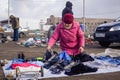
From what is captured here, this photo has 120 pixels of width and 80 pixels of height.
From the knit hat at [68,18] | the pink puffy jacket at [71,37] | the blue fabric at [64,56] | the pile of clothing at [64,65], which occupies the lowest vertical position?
the pile of clothing at [64,65]

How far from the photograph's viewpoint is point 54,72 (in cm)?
725

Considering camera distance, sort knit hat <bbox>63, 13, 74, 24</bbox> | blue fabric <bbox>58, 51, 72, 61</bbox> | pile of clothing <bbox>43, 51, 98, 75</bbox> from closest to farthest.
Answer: pile of clothing <bbox>43, 51, 98, 75</bbox>, blue fabric <bbox>58, 51, 72, 61</bbox>, knit hat <bbox>63, 13, 74, 24</bbox>

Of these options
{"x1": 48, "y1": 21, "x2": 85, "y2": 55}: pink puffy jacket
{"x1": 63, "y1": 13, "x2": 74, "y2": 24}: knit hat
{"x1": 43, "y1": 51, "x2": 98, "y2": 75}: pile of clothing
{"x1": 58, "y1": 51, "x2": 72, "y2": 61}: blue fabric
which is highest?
{"x1": 63, "y1": 13, "x2": 74, "y2": 24}: knit hat

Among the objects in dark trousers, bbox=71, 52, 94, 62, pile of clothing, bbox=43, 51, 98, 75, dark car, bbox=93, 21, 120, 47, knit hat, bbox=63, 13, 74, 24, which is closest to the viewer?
pile of clothing, bbox=43, 51, 98, 75

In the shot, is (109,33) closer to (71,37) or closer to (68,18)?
(71,37)

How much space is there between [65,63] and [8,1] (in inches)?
1611

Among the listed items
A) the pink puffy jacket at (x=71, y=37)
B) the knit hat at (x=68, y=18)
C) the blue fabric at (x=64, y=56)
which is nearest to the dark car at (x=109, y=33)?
the pink puffy jacket at (x=71, y=37)

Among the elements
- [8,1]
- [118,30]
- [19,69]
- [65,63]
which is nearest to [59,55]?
[65,63]

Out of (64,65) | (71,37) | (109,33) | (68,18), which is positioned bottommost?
(64,65)

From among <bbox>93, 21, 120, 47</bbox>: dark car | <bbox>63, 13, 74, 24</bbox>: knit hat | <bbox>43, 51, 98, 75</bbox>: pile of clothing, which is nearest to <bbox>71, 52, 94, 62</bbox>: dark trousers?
<bbox>43, 51, 98, 75</bbox>: pile of clothing

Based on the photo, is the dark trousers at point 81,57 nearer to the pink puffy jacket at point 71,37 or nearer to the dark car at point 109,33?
the pink puffy jacket at point 71,37

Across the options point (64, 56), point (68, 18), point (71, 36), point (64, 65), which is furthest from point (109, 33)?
point (64, 65)

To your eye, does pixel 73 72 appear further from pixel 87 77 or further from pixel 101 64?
pixel 101 64

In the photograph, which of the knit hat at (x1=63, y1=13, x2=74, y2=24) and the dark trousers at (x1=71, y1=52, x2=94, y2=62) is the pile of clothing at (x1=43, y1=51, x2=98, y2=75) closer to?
the dark trousers at (x1=71, y1=52, x2=94, y2=62)
